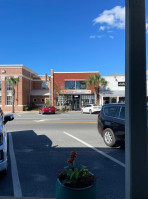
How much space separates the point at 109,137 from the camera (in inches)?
246

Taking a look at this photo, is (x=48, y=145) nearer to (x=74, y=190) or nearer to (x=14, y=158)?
(x=14, y=158)

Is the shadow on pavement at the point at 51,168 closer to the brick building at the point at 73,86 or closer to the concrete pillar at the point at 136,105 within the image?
the concrete pillar at the point at 136,105

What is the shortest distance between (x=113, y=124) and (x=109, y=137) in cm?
57

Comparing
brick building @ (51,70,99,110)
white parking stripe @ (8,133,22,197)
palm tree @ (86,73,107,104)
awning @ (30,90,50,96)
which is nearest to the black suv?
white parking stripe @ (8,133,22,197)

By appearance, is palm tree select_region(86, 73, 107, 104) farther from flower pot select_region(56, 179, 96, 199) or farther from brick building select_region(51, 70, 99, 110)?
flower pot select_region(56, 179, 96, 199)

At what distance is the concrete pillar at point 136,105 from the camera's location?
205 cm

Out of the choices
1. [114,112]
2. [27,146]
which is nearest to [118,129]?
[114,112]

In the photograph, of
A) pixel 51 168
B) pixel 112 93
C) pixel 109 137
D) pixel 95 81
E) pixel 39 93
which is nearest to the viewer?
pixel 51 168

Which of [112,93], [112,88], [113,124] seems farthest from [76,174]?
[112,88]

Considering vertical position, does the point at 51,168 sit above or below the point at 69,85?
below

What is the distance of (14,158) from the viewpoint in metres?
5.05

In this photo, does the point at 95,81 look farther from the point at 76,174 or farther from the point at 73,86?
the point at 76,174

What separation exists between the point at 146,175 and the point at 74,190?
3.08ft

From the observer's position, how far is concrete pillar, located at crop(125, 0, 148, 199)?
6.72 ft
